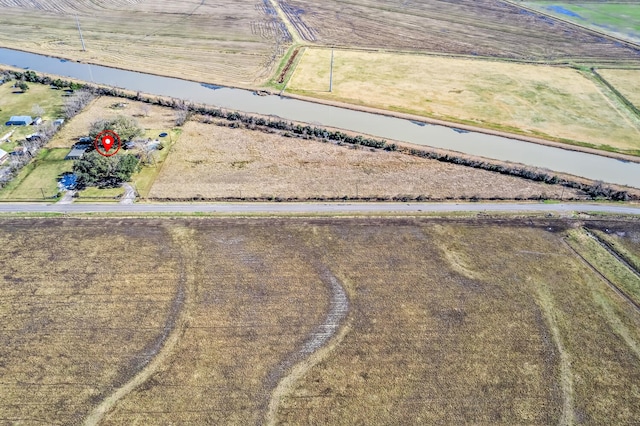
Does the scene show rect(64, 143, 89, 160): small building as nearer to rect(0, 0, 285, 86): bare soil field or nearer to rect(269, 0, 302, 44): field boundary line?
rect(0, 0, 285, 86): bare soil field

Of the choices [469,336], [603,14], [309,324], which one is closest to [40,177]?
[309,324]

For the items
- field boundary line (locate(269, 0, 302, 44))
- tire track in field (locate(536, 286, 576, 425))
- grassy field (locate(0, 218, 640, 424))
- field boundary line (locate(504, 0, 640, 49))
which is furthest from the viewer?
field boundary line (locate(504, 0, 640, 49))

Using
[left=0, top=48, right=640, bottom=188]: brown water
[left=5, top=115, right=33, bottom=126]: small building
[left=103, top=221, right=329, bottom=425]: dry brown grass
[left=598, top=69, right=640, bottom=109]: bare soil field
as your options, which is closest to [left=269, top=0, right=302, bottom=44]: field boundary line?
[left=0, top=48, right=640, bottom=188]: brown water

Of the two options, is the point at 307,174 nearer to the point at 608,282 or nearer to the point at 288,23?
the point at 608,282

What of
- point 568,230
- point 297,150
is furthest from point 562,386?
point 297,150

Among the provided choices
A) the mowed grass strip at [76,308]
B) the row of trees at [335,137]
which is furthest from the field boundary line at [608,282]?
the mowed grass strip at [76,308]

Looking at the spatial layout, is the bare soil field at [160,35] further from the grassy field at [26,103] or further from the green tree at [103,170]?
the green tree at [103,170]
